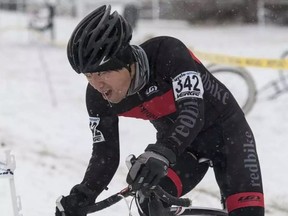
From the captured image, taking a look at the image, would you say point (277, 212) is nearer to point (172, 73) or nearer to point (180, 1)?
point (172, 73)

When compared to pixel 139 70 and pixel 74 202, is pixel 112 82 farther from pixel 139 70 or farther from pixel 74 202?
pixel 74 202

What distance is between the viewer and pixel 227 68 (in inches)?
374

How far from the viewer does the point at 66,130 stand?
31.1 ft

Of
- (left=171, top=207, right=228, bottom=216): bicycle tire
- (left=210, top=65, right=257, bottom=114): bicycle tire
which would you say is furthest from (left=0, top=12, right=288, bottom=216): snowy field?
(left=171, top=207, right=228, bottom=216): bicycle tire

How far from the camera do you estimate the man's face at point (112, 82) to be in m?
3.02

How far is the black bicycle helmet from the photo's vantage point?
9.66ft

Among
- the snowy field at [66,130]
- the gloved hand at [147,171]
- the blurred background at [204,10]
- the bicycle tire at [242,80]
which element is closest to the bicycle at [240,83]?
the bicycle tire at [242,80]

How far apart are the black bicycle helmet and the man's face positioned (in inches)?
A: 1.7

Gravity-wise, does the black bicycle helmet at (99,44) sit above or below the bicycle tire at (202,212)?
above

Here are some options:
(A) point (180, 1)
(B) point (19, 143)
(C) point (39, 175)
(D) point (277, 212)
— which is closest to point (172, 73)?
(D) point (277, 212)

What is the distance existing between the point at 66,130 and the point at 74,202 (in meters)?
6.29

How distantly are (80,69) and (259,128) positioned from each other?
6733 millimetres

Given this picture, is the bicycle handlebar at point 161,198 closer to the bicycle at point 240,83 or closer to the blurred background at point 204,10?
the bicycle at point 240,83

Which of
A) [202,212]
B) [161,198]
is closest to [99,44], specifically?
[161,198]
